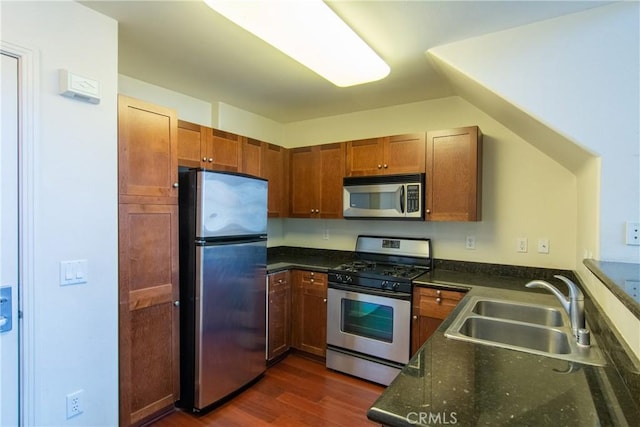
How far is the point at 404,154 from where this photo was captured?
2.88 meters

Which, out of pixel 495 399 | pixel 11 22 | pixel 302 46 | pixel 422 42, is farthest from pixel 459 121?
pixel 11 22

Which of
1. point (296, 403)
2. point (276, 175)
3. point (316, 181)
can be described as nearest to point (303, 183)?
point (316, 181)

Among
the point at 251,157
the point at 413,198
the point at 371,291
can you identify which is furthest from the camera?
the point at 251,157

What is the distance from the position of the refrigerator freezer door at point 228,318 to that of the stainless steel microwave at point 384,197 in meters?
0.94

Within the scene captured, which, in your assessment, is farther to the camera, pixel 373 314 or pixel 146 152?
pixel 373 314

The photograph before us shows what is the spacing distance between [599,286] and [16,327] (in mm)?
2738

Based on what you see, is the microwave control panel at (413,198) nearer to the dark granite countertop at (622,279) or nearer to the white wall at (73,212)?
the dark granite countertop at (622,279)

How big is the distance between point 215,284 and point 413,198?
67.8 inches

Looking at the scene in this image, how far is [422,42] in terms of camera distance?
6.52 ft

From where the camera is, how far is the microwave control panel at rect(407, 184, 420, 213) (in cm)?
277

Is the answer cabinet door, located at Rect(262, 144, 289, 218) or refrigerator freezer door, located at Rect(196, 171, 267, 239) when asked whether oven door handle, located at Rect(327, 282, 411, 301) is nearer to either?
refrigerator freezer door, located at Rect(196, 171, 267, 239)

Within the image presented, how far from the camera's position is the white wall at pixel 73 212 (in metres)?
1.55

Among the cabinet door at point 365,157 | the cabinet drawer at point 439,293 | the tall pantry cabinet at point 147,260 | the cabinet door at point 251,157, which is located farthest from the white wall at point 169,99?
the cabinet drawer at point 439,293

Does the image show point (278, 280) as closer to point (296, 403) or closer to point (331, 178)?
point (296, 403)
